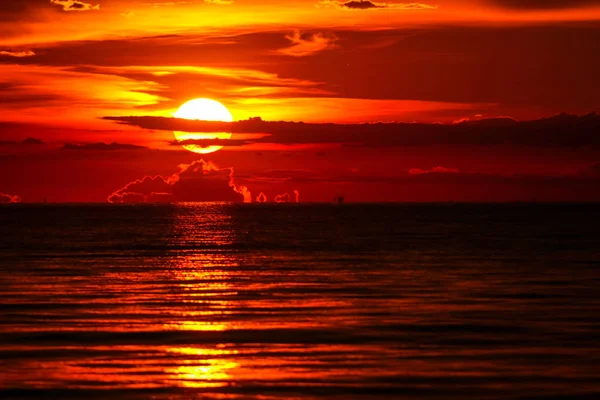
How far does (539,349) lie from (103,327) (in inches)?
628

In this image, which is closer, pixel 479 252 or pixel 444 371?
pixel 444 371

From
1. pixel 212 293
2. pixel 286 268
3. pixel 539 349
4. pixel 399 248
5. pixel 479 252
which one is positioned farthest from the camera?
pixel 399 248

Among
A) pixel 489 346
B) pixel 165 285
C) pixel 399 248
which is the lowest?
pixel 399 248

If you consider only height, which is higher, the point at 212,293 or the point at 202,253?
the point at 212,293

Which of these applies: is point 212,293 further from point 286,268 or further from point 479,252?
point 479,252

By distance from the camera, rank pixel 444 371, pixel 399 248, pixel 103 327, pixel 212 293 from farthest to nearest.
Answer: pixel 399 248 < pixel 212 293 < pixel 103 327 < pixel 444 371

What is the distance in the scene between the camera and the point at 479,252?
292ft

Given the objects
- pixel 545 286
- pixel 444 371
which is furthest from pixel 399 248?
pixel 444 371

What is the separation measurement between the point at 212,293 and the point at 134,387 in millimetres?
25392

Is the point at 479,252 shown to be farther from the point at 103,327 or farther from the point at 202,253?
the point at 103,327

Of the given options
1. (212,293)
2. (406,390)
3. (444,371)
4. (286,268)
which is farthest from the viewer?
(286,268)

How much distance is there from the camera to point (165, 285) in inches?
2169

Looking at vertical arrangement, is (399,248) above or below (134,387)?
below

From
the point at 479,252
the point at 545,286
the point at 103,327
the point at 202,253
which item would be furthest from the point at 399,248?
the point at 103,327
